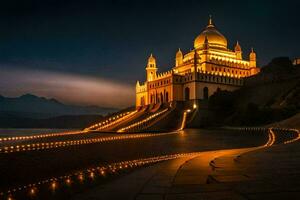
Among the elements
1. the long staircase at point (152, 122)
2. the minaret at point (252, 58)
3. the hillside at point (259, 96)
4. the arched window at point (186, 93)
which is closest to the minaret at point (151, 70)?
the arched window at point (186, 93)

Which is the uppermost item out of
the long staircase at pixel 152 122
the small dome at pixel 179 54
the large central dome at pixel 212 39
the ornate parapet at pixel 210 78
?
the large central dome at pixel 212 39

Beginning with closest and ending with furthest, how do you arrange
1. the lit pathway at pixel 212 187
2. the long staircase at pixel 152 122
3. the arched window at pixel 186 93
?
the lit pathway at pixel 212 187
the long staircase at pixel 152 122
the arched window at pixel 186 93

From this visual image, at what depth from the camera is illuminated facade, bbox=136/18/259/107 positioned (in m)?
71.6

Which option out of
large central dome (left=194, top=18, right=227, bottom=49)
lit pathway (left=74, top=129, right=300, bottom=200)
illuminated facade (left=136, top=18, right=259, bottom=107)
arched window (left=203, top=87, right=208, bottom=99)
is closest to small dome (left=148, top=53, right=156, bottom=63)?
illuminated facade (left=136, top=18, right=259, bottom=107)

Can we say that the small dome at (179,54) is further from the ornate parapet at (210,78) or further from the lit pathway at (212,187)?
the lit pathway at (212,187)

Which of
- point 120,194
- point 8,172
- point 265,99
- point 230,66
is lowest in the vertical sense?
point 8,172

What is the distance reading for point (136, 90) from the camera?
3504 inches

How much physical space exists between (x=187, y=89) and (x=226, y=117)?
13124mm

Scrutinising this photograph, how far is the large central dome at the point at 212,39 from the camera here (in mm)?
85000

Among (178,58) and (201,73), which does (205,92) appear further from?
(178,58)

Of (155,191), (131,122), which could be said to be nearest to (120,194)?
(155,191)

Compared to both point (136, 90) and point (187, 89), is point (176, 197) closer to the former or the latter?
point (187, 89)

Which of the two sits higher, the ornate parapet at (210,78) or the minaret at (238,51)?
the minaret at (238,51)

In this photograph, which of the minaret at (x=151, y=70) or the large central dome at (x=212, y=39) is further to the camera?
the minaret at (x=151, y=70)
